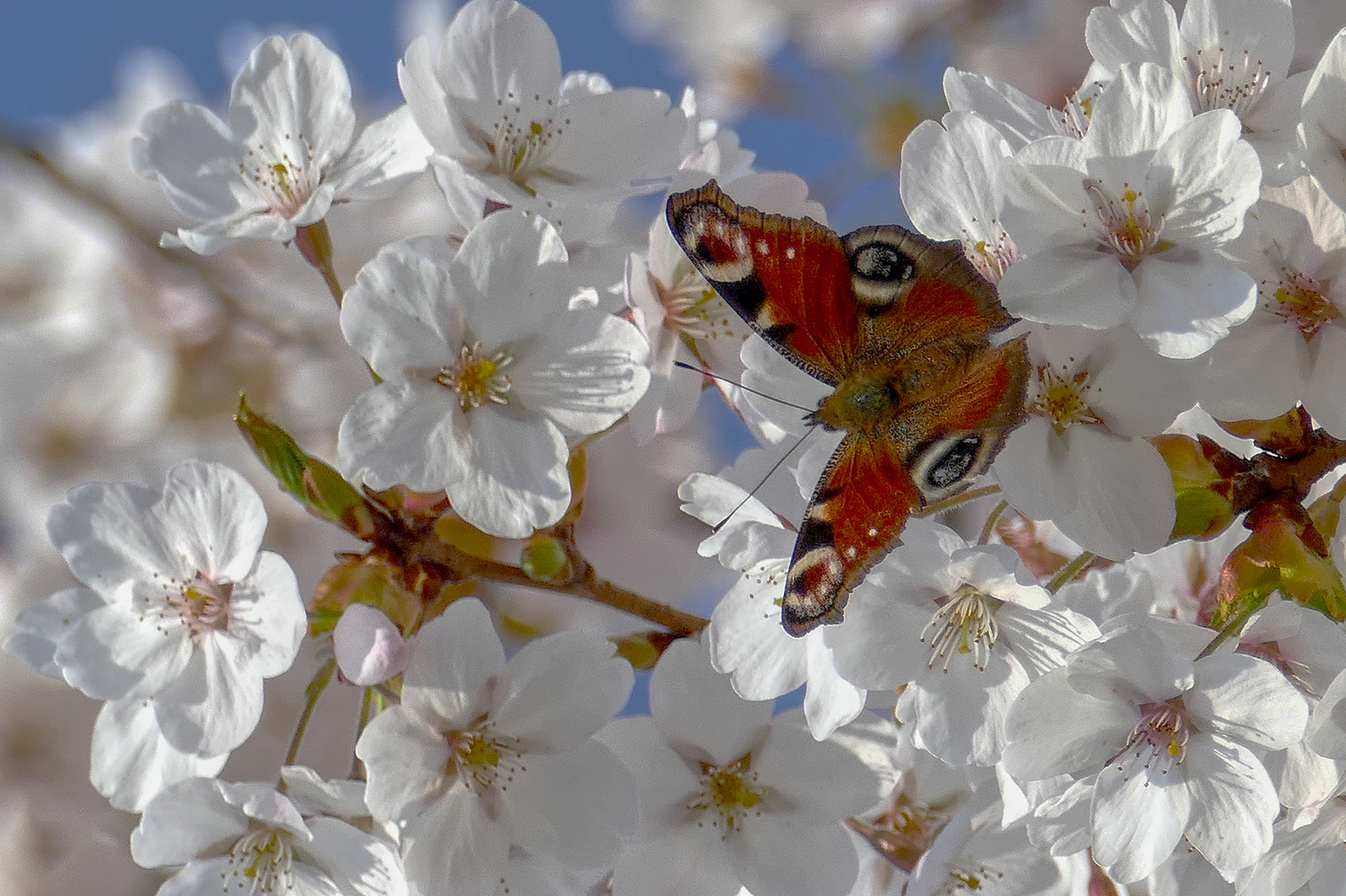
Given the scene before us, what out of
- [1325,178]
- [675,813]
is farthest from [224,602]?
[1325,178]

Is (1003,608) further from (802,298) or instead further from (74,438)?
(74,438)

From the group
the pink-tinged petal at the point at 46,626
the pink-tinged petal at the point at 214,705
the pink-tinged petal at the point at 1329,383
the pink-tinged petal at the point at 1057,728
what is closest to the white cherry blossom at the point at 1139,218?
the pink-tinged petal at the point at 1329,383

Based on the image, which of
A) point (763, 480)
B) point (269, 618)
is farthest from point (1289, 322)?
point (269, 618)

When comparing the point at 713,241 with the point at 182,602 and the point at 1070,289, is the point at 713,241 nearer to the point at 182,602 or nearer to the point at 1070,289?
the point at 1070,289

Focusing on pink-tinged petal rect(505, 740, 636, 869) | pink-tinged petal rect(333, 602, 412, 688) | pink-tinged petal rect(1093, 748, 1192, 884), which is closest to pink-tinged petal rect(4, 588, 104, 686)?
pink-tinged petal rect(333, 602, 412, 688)

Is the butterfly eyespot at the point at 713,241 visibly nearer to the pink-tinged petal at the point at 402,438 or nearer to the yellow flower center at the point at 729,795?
the pink-tinged petal at the point at 402,438

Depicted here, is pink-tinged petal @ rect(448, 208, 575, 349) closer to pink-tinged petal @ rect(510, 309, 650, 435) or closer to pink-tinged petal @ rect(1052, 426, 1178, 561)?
pink-tinged petal @ rect(510, 309, 650, 435)

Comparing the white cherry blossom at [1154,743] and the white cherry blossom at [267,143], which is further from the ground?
the white cherry blossom at [267,143]
